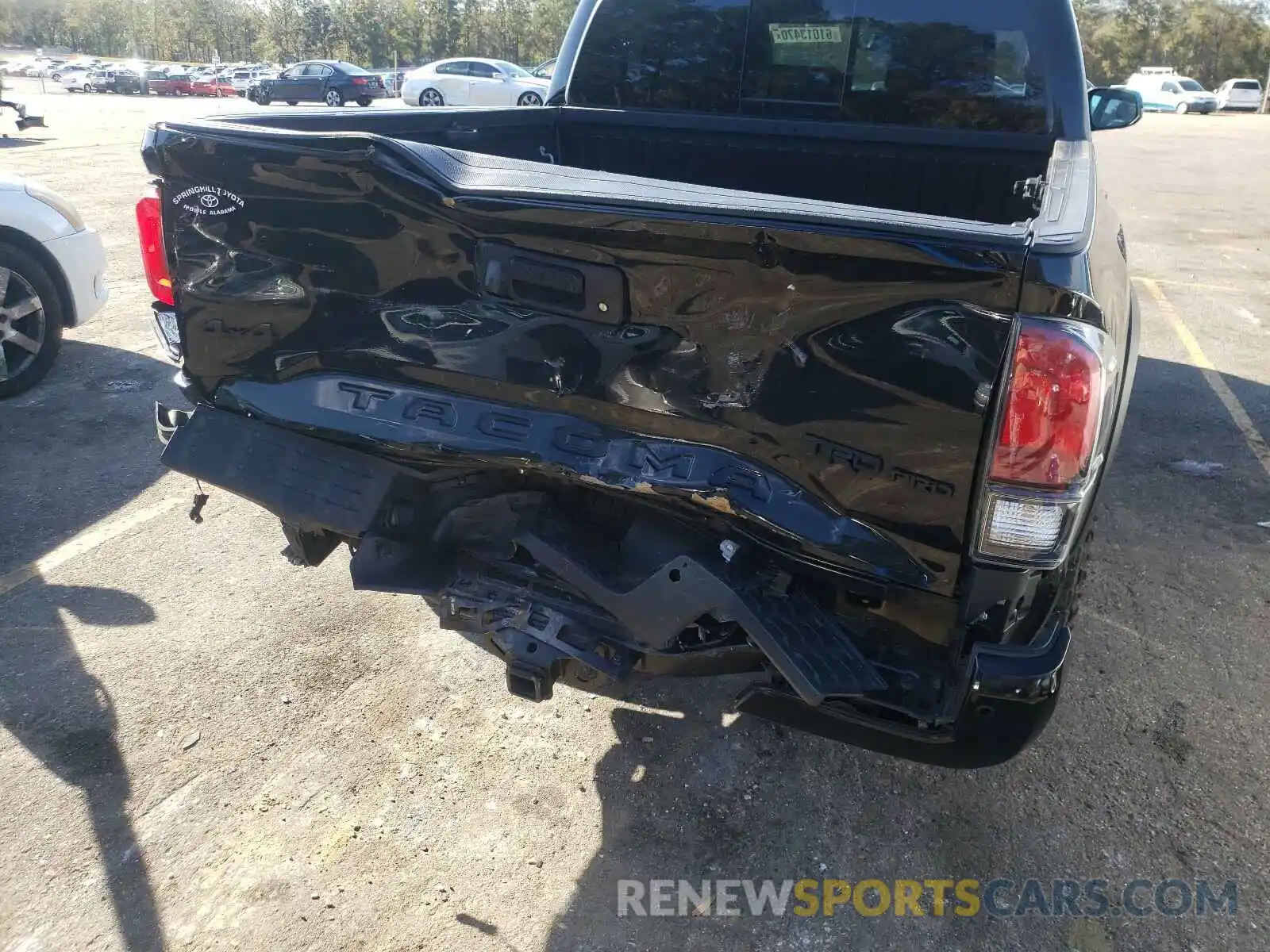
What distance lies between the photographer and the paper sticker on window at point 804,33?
3.78 m

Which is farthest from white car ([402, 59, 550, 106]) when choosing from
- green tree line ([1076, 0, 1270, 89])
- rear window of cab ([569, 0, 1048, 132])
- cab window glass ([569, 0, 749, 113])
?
green tree line ([1076, 0, 1270, 89])

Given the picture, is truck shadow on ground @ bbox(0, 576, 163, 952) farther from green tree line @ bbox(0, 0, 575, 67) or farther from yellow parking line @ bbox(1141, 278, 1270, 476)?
green tree line @ bbox(0, 0, 575, 67)

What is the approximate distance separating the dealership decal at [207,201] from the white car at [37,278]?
147 inches

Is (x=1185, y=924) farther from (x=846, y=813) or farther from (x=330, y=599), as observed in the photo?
(x=330, y=599)

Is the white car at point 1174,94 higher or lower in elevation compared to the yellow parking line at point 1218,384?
higher

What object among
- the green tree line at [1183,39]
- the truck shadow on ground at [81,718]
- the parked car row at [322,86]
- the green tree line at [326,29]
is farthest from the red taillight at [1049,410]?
the green tree line at [326,29]

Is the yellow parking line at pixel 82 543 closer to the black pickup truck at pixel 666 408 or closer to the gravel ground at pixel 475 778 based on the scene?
the gravel ground at pixel 475 778

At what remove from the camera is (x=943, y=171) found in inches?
142

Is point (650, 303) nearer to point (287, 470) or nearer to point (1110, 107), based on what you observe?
point (287, 470)

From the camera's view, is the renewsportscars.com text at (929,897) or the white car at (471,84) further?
the white car at (471,84)

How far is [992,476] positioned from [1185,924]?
4.64ft

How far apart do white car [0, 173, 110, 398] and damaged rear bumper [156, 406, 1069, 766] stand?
3541mm

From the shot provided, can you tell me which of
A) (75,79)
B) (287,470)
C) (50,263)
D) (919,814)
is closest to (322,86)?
(75,79)

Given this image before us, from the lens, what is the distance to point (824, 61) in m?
3.82
